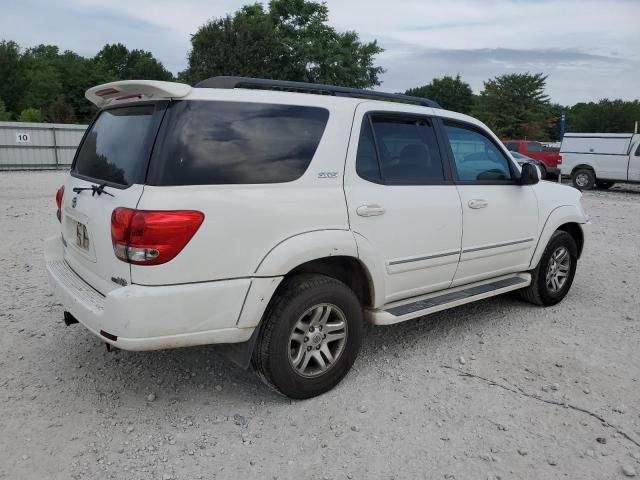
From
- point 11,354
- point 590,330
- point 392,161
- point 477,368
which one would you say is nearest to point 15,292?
point 11,354

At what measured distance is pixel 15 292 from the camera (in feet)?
16.9

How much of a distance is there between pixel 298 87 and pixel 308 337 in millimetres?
1573

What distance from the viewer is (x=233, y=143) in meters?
2.89

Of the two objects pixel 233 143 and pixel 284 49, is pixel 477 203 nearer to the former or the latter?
pixel 233 143

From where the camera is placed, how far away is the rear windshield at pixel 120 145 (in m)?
2.81

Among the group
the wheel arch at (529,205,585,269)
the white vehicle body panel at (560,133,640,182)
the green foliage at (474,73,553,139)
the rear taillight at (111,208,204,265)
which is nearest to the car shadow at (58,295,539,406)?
the wheel arch at (529,205,585,269)

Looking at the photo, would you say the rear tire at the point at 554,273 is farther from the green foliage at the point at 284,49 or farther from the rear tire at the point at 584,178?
the green foliage at the point at 284,49

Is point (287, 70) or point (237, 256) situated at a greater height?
point (287, 70)

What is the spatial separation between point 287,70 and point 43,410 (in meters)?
44.3

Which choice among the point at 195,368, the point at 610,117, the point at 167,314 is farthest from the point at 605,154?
the point at 610,117

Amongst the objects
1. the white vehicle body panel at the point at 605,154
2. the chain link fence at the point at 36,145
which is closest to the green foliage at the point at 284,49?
the chain link fence at the point at 36,145

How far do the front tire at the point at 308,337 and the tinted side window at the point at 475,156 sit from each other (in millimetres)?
1499

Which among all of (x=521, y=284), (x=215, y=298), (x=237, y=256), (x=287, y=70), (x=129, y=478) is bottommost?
(x=129, y=478)

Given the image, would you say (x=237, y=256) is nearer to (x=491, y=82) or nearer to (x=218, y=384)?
(x=218, y=384)
